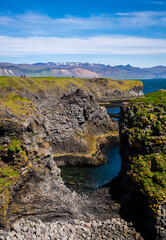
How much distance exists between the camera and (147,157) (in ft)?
88.5

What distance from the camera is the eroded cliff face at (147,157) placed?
23.4m

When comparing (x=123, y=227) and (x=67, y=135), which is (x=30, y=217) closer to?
(x=123, y=227)

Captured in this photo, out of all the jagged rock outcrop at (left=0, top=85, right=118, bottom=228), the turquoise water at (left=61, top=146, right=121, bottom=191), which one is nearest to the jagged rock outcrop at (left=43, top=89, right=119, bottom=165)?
the turquoise water at (left=61, top=146, right=121, bottom=191)

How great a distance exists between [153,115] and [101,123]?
111 ft

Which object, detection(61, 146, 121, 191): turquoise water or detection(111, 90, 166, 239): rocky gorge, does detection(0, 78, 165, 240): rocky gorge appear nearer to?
detection(111, 90, 166, 239): rocky gorge

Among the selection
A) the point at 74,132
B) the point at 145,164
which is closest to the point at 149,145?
the point at 145,164

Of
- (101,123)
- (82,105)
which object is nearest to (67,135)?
(82,105)

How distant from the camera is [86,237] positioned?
23828mm

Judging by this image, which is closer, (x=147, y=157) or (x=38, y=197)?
(x=38, y=197)

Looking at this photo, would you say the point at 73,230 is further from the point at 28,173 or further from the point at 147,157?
the point at 147,157

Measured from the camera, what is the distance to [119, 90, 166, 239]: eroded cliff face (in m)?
23.4

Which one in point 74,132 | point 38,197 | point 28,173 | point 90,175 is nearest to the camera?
point 28,173

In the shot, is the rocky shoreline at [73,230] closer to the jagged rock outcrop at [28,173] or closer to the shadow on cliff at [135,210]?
the shadow on cliff at [135,210]

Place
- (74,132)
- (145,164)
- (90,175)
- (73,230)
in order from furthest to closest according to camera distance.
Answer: (74,132) → (90,175) → (145,164) → (73,230)
